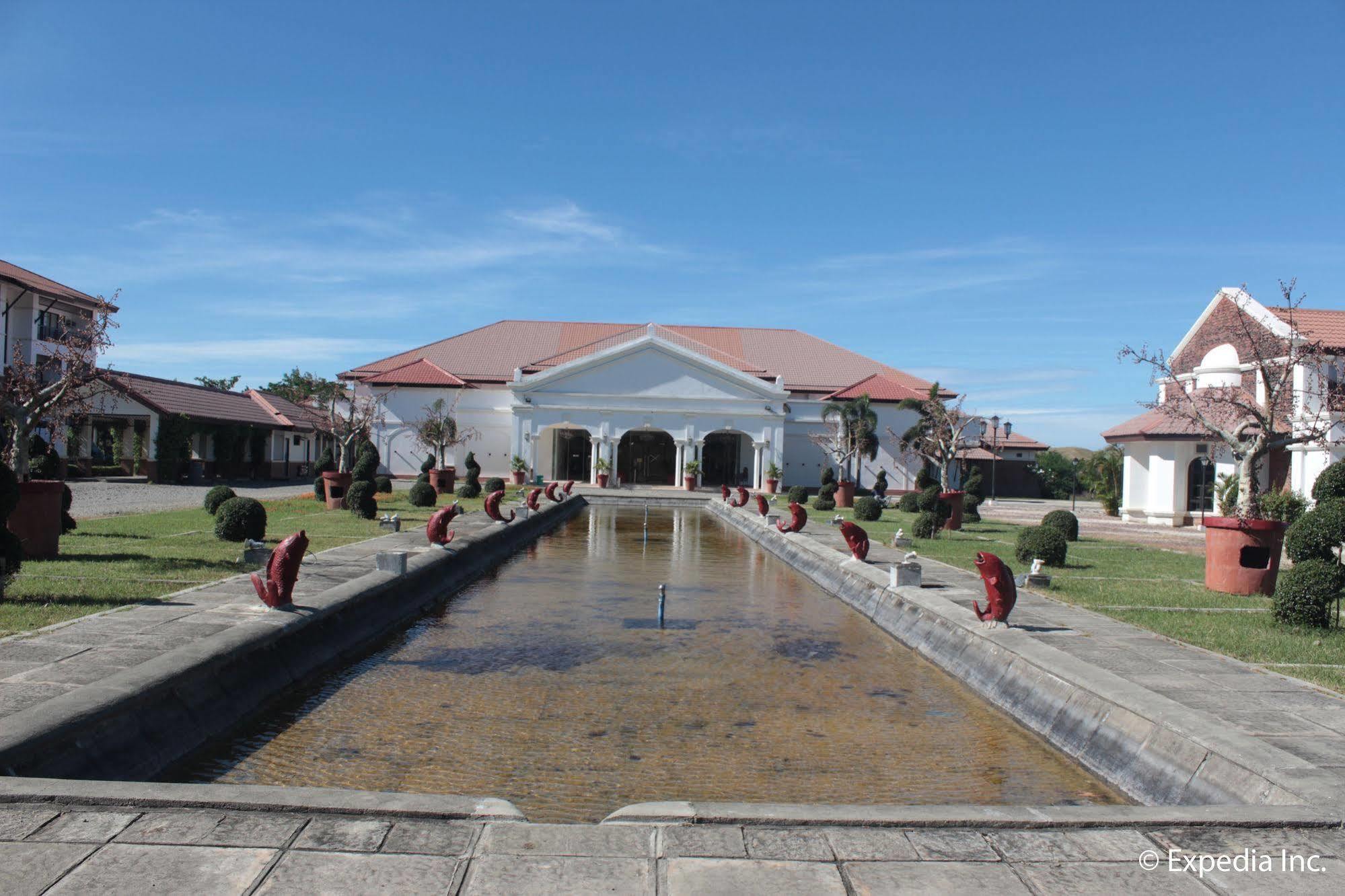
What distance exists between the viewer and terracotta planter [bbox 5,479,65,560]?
38.2 ft

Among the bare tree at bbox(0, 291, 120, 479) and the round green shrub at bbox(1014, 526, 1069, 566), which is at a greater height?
the bare tree at bbox(0, 291, 120, 479)

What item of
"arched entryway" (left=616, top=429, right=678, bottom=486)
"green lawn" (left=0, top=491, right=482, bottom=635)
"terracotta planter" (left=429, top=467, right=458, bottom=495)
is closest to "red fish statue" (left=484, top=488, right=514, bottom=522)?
"green lawn" (left=0, top=491, right=482, bottom=635)

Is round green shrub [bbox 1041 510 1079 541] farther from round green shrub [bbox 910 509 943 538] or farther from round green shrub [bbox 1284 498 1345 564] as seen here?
round green shrub [bbox 1284 498 1345 564]

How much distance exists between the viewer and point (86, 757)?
16.8 feet

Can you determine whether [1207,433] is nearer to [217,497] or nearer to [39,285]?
[217,497]

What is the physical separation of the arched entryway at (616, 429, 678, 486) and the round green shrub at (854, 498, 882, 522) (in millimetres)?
21901

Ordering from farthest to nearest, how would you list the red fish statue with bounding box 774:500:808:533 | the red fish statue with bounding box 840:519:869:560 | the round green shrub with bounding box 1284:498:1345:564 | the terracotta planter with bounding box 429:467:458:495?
the terracotta planter with bounding box 429:467:458:495 → the red fish statue with bounding box 774:500:808:533 → the red fish statue with bounding box 840:519:869:560 → the round green shrub with bounding box 1284:498:1345:564

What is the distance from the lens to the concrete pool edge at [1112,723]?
196 inches

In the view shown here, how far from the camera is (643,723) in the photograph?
696cm

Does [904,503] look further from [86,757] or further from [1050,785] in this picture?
[86,757]

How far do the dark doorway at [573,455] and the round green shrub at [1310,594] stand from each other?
38.8 m

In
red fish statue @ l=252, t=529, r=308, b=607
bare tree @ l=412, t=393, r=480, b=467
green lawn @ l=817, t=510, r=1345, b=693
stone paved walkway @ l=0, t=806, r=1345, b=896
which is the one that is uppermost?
A: bare tree @ l=412, t=393, r=480, b=467

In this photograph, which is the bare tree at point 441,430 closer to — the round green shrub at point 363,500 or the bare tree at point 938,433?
the round green shrub at point 363,500

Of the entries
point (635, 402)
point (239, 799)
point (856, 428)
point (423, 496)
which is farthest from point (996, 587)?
point (635, 402)
